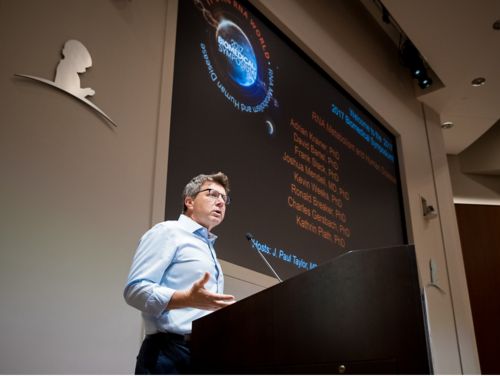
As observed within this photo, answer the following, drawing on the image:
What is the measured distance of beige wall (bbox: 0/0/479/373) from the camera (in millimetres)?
2107

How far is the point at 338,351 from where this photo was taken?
1.29 metres

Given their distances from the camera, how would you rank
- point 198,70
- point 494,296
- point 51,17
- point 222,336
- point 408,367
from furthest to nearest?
point 494,296
point 198,70
point 51,17
point 222,336
point 408,367

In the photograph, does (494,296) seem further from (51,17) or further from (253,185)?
(51,17)

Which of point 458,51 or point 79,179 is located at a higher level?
point 458,51

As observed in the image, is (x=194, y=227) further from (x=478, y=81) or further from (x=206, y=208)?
(x=478, y=81)

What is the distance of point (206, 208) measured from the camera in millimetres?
2201

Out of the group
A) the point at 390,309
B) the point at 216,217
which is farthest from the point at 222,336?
the point at 216,217

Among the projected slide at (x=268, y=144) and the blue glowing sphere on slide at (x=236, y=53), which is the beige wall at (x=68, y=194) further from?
the blue glowing sphere on slide at (x=236, y=53)

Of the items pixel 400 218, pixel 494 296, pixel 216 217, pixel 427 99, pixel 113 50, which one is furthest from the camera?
pixel 494 296

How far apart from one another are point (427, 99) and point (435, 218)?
4.40ft

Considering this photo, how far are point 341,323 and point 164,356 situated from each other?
68 cm

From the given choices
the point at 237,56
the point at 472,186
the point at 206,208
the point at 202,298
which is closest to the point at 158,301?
the point at 202,298

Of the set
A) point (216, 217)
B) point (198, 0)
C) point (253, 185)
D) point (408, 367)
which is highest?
point (198, 0)

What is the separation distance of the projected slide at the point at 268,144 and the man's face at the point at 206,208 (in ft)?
1.84
